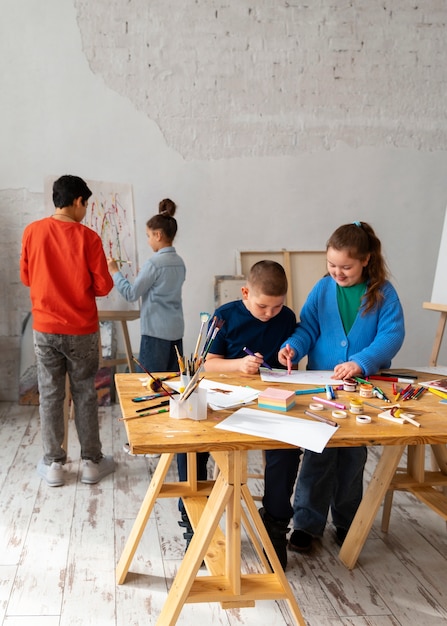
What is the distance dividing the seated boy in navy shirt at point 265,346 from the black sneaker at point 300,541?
18cm

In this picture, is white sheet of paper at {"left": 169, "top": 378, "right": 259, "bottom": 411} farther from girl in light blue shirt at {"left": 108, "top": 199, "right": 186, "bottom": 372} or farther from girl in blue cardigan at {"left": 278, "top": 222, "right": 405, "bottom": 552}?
girl in light blue shirt at {"left": 108, "top": 199, "right": 186, "bottom": 372}

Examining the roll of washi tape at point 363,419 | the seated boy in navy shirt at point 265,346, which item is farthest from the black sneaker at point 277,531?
the roll of washi tape at point 363,419

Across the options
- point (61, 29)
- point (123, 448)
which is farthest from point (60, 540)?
point (61, 29)

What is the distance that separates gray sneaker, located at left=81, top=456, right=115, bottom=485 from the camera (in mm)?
3006

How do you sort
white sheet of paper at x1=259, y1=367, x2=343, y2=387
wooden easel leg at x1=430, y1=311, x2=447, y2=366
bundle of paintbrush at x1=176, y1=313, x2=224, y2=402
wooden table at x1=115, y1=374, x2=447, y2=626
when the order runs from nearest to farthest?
1. wooden table at x1=115, y1=374, x2=447, y2=626
2. bundle of paintbrush at x1=176, y1=313, x2=224, y2=402
3. white sheet of paper at x1=259, y1=367, x2=343, y2=387
4. wooden easel leg at x1=430, y1=311, x2=447, y2=366

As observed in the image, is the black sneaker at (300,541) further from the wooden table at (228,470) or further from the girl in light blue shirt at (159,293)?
the girl in light blue shirt at (159,293)

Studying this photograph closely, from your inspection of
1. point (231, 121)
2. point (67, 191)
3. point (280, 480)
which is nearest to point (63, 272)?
point (67, 191)

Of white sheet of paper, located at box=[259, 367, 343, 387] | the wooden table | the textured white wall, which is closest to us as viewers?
the wooden table

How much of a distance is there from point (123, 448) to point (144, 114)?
2.25m

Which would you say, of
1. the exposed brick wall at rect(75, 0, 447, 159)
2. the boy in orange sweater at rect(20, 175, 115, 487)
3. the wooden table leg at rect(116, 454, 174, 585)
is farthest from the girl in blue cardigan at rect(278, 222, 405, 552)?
the exposed brick wall at rect(75, 0, 447, 159)

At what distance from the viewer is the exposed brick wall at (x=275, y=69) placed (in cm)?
423

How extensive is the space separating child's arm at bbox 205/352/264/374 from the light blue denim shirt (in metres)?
1.06

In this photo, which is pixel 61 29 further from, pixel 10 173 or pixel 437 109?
pixel 437 109

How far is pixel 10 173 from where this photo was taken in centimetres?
425
